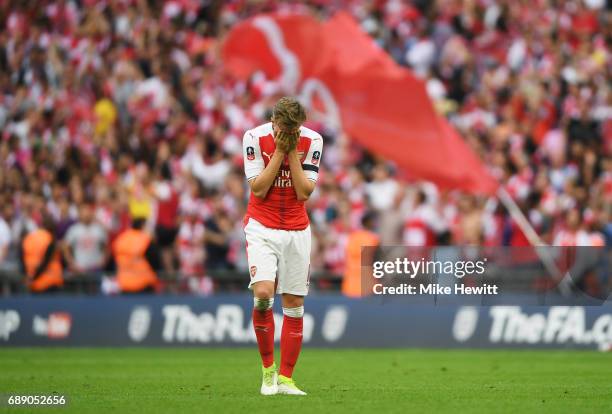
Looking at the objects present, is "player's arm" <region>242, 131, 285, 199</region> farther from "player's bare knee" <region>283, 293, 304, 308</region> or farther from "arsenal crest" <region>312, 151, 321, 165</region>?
"player's bare knee" <region>283, 293, 304, 308</region>

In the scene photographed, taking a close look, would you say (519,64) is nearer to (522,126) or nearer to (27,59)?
(522,126)

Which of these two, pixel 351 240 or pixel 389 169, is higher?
pixel 389 169

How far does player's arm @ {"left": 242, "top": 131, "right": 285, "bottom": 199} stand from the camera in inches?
437

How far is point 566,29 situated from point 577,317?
30.5 feet

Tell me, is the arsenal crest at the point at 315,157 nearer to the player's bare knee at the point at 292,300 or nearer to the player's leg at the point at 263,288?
the player's leg at the point at 263,288

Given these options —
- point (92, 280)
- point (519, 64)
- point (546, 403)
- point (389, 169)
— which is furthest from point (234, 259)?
point (546, 403)

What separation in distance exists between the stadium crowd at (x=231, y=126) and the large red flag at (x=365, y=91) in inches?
43.3

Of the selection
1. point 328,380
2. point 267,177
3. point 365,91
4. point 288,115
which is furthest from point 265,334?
point 365,91

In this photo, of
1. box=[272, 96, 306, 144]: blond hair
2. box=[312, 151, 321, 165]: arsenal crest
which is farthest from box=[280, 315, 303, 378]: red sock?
box=[272, 96, 306, 144]: blond hair

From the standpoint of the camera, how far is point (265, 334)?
447 inches

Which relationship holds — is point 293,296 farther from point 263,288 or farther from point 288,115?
point 288,115

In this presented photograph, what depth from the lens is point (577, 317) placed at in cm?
1945

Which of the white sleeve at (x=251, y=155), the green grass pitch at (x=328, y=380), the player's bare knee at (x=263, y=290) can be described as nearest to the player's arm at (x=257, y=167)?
the white sleeve at (x=251, y=155)

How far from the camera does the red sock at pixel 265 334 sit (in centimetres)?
1129
